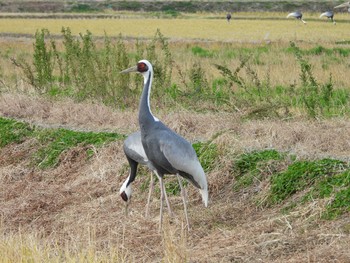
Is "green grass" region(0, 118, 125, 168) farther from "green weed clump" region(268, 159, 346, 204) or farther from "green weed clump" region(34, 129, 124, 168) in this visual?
Answer: "green weed clump" region(268, 159, 346, 204)

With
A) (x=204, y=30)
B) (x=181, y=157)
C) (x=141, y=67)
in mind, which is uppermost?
(x=141, y=67)

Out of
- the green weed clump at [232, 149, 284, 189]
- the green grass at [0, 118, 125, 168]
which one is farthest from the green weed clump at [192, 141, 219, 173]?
the green grass at [0, 118, 125, 168]

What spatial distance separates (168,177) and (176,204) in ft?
2.23

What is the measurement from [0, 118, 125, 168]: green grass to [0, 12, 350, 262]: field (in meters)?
0.02

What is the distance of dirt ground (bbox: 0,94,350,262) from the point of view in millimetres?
7062

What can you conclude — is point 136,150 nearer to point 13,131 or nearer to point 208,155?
Answer: point 208,155

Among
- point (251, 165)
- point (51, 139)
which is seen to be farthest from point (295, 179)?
point (51, 139)

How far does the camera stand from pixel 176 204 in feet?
29.6

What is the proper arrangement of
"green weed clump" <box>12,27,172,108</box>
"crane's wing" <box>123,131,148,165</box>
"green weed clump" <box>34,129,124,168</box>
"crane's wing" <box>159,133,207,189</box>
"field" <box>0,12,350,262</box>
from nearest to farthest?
1. "field" <box>0,12,350,262</box>
2. "crane's wing" <box>159,133,207,189</box>
3. "crane's wing" <box>123,131,148,165</box>
4. "green weed clump" <box>34,129,124,168</box>
5. "green weed clump" <box>12,27,172,108</box>

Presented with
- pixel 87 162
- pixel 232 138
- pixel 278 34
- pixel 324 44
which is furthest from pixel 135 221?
pixel 278 34

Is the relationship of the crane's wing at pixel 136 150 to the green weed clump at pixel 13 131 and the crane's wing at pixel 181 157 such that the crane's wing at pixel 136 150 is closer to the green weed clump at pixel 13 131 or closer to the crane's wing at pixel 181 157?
the crane's wing at pixel 181 157

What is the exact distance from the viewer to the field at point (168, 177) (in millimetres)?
7168

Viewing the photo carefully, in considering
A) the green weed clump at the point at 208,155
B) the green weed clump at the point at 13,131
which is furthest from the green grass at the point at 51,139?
the green weed clump at the point at 208,155

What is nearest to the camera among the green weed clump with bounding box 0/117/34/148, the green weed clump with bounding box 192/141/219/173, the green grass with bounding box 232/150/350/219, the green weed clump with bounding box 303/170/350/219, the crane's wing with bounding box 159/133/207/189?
the green weed clump with bounding box 303/170/350/219
